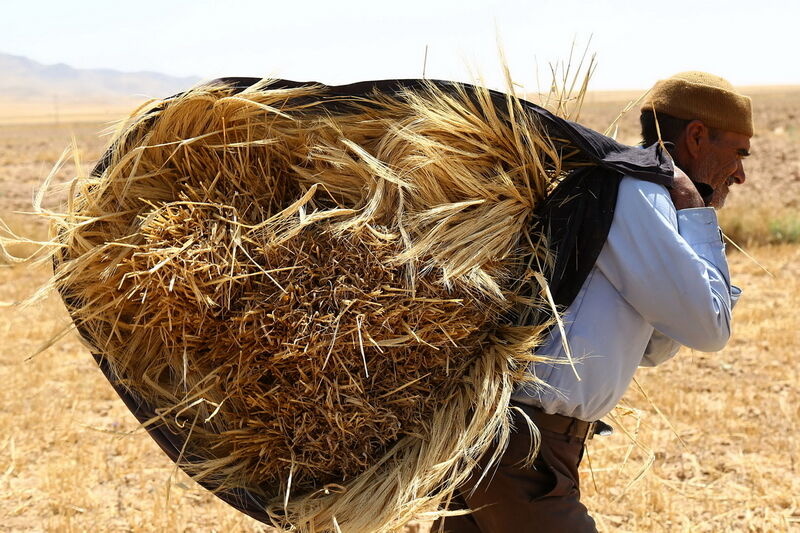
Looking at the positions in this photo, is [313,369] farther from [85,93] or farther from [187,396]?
[85,93]

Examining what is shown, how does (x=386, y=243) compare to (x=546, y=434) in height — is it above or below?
above

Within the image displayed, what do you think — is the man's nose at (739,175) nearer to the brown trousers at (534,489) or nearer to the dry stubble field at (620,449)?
the dry stubble field at (620,449)

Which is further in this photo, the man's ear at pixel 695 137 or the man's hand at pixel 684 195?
the man's ear at pixel 695 137

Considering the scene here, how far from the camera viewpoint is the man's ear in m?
2.24

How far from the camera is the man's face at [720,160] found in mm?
2246

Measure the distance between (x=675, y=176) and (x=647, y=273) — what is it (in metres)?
0.33

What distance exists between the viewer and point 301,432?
201 centimetres

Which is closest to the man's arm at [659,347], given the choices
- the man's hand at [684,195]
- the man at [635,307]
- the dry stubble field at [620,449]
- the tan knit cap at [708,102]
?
the man at [635,307]

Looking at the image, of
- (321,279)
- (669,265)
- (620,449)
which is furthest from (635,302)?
(620,449)

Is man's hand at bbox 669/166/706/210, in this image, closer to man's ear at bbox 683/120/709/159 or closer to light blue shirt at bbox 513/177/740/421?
light blue shirt at bbox 513/177/740/421

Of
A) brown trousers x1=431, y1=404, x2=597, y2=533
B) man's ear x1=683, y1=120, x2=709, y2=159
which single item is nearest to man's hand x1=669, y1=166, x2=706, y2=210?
man's ear x1=683, y1=120, x2=709, y2=159

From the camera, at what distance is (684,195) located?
6.84 ft

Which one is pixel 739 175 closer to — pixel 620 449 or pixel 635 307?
pixel 635 307

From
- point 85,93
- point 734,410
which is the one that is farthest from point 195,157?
point 85,93
